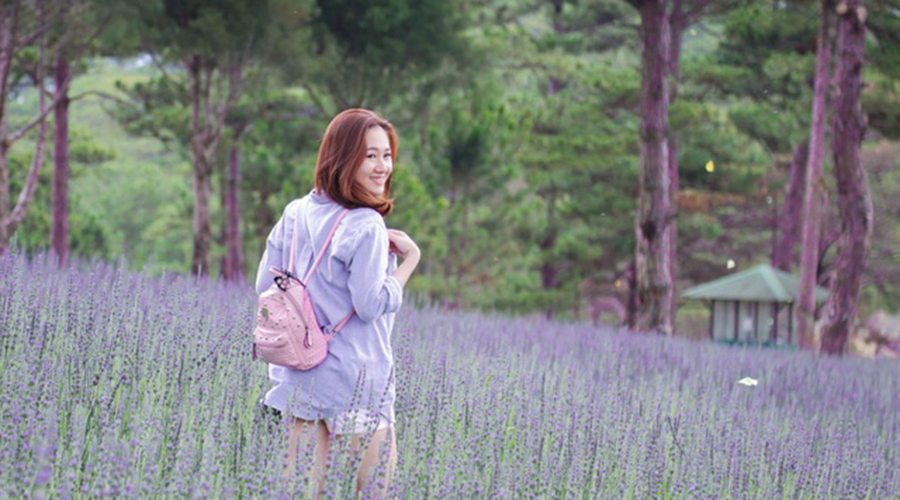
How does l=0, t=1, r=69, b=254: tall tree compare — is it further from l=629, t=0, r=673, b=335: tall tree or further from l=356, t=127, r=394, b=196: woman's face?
l=356, t=127, r=394, b=196: woman's face

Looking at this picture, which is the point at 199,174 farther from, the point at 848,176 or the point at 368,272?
the point at 368,272

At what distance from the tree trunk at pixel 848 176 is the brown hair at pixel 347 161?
10739mm

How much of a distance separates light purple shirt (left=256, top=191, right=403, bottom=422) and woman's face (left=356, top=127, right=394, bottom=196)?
0.11 metres

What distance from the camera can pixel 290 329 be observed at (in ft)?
8.93

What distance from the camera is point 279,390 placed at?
2.86 meters

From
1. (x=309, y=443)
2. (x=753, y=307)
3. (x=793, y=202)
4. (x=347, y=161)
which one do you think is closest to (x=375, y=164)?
(x=347, y=161)

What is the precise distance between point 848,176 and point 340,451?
36.5 feet

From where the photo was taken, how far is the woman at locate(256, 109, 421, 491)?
2764 mm

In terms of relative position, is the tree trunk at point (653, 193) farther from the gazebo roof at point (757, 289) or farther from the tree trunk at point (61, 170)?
the tree trunk at point (61, 170)

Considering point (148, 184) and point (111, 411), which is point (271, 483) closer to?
point (111, 411)

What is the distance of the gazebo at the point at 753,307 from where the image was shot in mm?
20859

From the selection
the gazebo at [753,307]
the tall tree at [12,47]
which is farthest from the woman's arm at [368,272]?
the gazebo at [753,307]

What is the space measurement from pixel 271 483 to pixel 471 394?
6.48ft

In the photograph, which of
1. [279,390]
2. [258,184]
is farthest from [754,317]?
[279,390]
